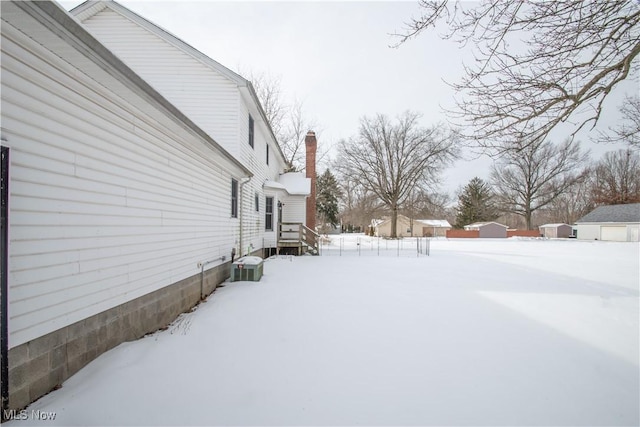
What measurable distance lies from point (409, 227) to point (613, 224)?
1023 inches

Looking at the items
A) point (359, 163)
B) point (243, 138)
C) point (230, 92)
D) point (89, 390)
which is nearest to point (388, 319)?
point (89, 390)

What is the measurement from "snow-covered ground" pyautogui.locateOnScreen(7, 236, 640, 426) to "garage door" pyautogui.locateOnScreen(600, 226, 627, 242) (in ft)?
131

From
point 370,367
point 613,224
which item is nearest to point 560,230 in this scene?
point 613,224

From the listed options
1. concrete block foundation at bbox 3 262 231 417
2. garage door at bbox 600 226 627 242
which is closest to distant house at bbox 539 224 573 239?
garage door at bbox 600 226 627 242

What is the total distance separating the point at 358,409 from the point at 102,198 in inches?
141

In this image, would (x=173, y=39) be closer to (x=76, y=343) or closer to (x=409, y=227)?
(x=76, y=343)

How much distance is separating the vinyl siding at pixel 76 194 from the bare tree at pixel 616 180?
5966cm

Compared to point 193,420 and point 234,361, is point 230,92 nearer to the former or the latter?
point 234,361

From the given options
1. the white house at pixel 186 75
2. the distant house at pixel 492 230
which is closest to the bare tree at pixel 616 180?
the distant house at pixel 492 230

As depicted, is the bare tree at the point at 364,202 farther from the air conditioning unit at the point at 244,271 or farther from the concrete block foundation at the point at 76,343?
the concrete block foundation at the point at 76,343

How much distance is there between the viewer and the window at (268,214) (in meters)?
13.5

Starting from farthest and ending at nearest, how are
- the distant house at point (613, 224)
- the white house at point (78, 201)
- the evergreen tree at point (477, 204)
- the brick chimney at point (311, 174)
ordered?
the evergreen tree at point (477, 204) → the distant house at point (613, 224) → the brick chimney at point (311, 174) → the white house at point (78, 201)

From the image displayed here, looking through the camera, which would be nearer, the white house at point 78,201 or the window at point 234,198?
the white house at point 78,201

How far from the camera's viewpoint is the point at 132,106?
376 cm
